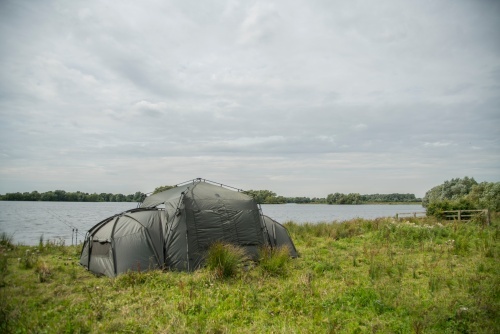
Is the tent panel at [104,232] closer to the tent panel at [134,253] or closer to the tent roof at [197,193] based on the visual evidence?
the tent panel at [134,253]

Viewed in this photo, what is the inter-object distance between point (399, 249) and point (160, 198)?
32.7 ft

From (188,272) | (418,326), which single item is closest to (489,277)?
(418,326)

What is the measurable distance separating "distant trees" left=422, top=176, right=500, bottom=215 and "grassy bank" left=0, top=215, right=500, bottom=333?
21.6 meters

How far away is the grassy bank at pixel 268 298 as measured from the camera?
18.9 ft

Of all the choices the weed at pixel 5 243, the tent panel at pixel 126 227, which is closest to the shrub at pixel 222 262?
the tent panel at pixel 126 227

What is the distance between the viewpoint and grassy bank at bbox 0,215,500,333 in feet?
18.9

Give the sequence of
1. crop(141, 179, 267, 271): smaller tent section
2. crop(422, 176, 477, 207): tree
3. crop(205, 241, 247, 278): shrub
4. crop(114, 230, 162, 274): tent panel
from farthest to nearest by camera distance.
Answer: crop(422, 176, 477, 207): tree < crop(141, 179, 267, 271): smaller tent section < crop(114, 230, 162, 274): tent panel < crop(205, 241, 247, 278): shrub

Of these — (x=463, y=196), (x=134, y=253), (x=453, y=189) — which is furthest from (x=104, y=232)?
(x=453, y=189)

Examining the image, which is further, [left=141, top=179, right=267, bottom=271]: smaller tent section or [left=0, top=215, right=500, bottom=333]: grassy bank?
[left=141, top=179, right=267, bottom=271]: smaller tent section

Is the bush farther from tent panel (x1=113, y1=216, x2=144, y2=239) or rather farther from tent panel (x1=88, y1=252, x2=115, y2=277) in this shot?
tent panel (x1=88, y1=252, x2=115, y2=277)

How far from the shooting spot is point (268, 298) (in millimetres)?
7348

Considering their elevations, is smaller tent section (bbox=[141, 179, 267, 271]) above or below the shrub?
above

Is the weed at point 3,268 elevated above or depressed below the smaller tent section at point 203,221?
below

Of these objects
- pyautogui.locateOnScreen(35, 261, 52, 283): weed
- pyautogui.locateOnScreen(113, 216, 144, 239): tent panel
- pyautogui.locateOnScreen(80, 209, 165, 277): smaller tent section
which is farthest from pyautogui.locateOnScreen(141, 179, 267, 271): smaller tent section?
pyautogui.locateOnScreen(35, 261, 52, 283): weed
